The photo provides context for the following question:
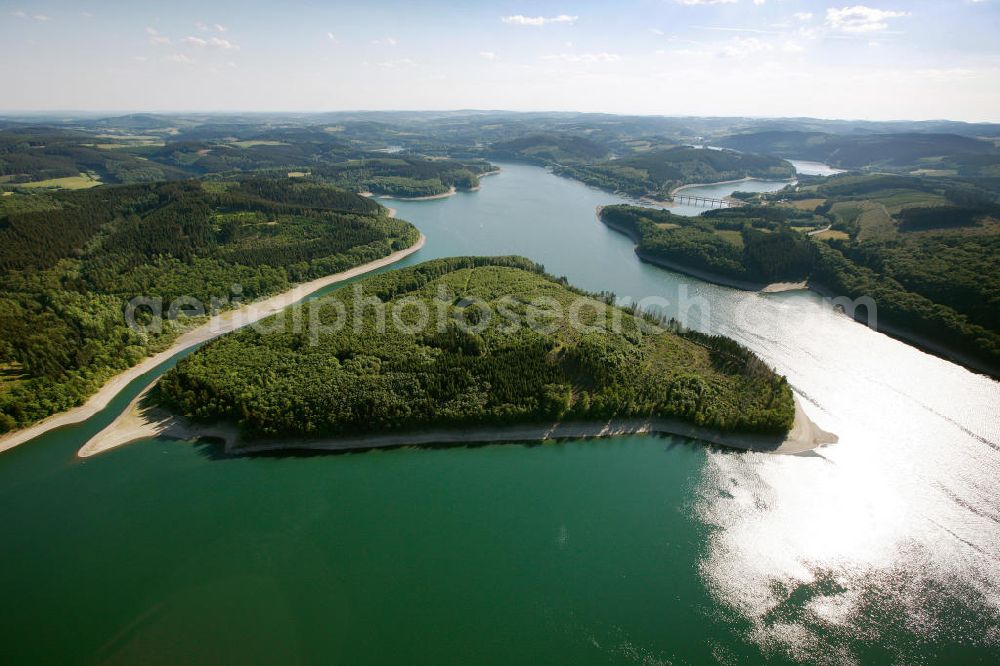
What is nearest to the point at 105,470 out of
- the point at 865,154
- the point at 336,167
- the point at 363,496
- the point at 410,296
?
the point at 363,496

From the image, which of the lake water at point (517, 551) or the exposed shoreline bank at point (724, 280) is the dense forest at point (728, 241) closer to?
the exposed shoreline bank at point (724, 280)

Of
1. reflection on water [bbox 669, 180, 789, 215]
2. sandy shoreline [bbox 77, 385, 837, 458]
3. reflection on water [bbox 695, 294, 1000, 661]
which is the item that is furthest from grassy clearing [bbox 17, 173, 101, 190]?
reflection on water [bbox 669, 180, 789, 215]

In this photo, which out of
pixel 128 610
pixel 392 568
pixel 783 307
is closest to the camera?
pixel 128 610

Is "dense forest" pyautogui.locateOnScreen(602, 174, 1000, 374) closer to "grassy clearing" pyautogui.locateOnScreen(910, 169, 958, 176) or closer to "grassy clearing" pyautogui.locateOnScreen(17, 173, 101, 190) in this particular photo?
"grassy clearing" pyautogui.locateOnScreen(910, 169, 958, 176)

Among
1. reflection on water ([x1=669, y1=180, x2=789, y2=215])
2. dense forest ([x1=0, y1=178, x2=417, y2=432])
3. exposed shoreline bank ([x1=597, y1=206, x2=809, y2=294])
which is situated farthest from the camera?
reflection on water ([x1=669, y1=180, x2=789, y2=215])

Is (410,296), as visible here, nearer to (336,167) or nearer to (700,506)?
(700,506)

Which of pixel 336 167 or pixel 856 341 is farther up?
pixel 336 167

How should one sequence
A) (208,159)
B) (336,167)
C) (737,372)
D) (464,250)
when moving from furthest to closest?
(208,159) → (336,167) → (464,250) → (737,372)
